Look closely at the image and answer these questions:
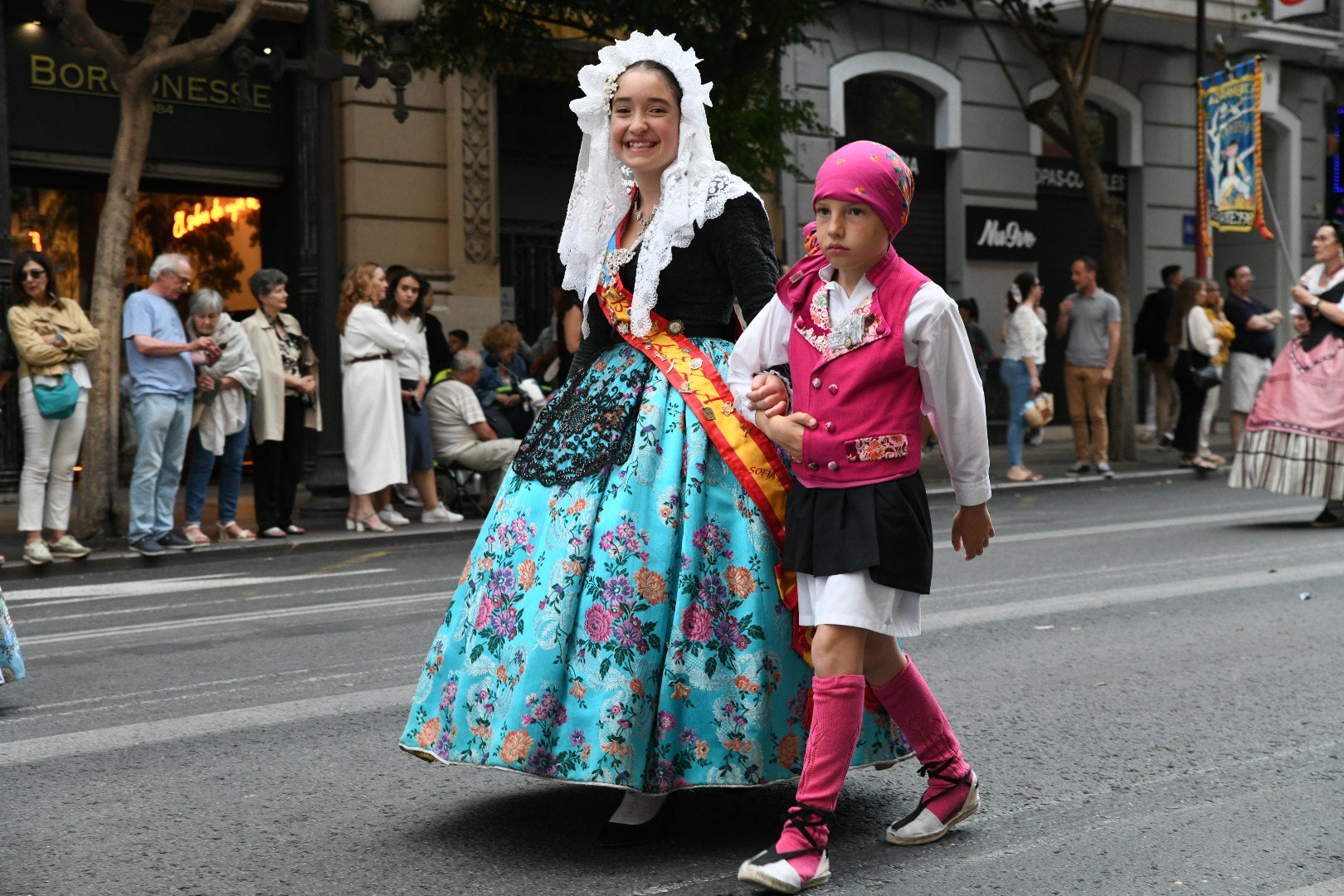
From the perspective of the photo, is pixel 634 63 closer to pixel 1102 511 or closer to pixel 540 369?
pixel 1102 511

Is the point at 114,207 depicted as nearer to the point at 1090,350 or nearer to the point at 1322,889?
the point at 1090,350

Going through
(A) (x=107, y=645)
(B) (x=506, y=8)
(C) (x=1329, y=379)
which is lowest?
(A) (x=107, y=645)

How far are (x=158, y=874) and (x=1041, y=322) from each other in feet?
44.3

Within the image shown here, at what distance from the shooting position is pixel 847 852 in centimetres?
383

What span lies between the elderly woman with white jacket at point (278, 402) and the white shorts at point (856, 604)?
8401mm

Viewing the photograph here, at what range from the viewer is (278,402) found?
11.4m

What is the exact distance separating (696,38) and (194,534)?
20.4ft

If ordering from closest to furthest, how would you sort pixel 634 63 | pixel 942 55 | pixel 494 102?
pixel 634 63
pixel 494 102
pixel 942 55

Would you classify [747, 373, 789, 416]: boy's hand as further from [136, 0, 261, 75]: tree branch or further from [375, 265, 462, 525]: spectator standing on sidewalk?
[136, 0, 261, 75]: tree branch

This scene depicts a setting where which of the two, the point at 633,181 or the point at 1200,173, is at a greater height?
the point at 1200,173

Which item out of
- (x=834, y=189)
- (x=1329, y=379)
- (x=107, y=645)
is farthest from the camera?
(x=1329, y=379)

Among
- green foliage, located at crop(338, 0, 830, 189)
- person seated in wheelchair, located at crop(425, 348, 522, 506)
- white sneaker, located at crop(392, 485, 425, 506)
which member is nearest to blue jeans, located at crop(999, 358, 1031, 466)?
green foliage, located at crop(338, 0, 830, 189)

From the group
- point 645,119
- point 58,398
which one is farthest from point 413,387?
point 645,119

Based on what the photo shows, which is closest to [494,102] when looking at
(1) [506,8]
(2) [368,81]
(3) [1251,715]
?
(1) [506,8]
